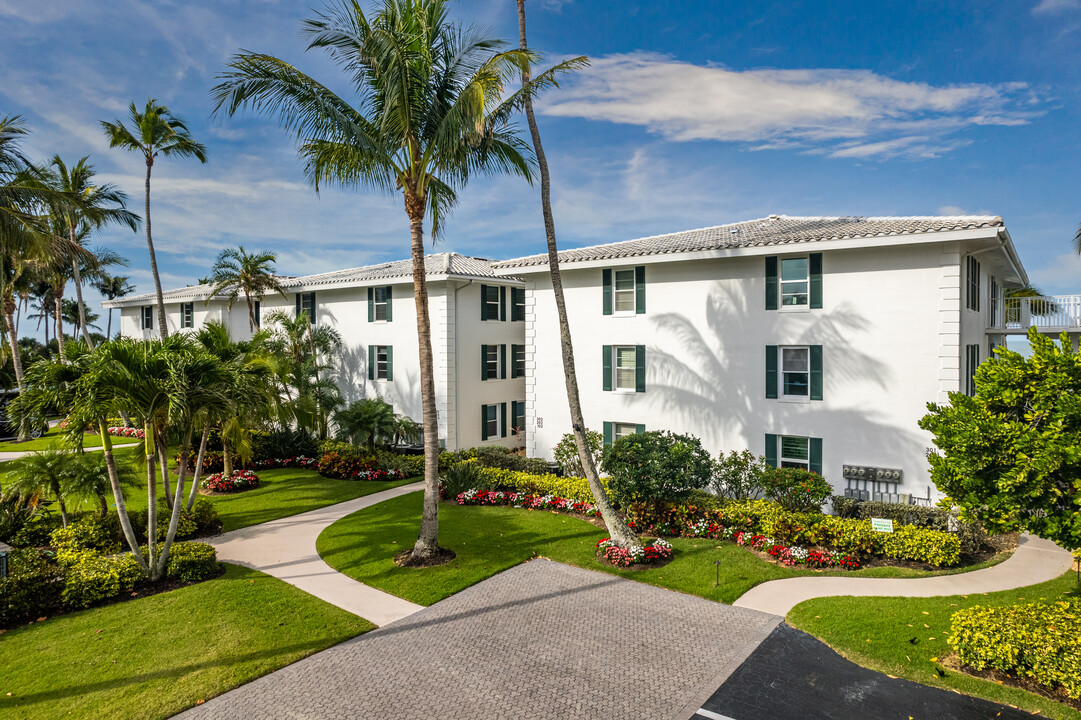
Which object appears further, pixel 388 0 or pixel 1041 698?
pixel 388 0

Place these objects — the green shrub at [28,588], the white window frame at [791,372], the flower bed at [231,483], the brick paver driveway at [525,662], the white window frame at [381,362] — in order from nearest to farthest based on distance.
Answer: the brick paver driveway at [525,662]
the green shrub at [28,588]
the white window frame at [791,372]
the flower bed at [231,483]
the white window frame at [381,362]

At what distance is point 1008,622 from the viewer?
782cm

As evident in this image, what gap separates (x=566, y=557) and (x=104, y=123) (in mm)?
22997

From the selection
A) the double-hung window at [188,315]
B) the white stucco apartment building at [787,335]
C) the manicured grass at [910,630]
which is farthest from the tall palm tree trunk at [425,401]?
the double-hung window at [188,315]

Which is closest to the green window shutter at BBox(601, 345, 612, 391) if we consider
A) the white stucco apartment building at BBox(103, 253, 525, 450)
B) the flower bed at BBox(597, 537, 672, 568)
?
the white stucco apartment building at BBox(103, 253, 525, 450)

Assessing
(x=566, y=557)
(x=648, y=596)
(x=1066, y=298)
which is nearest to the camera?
(x=648, y=596)

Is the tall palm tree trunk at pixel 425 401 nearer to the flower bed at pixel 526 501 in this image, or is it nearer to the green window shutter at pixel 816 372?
the flower bed at pixel 526 501

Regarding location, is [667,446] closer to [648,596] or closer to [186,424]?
[648,596]

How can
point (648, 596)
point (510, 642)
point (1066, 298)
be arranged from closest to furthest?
point (510, 642), point (648, 596), point (1066, 298)

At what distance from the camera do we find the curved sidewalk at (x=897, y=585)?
10281 mm

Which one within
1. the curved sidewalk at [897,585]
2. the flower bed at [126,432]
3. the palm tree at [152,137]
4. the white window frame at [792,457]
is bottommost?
the curved sidewalk at [897,585]

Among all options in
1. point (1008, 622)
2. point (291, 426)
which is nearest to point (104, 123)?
point (291, 426)

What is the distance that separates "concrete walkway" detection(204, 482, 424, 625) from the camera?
33.3ft

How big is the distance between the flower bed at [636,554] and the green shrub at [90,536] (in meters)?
10.4
